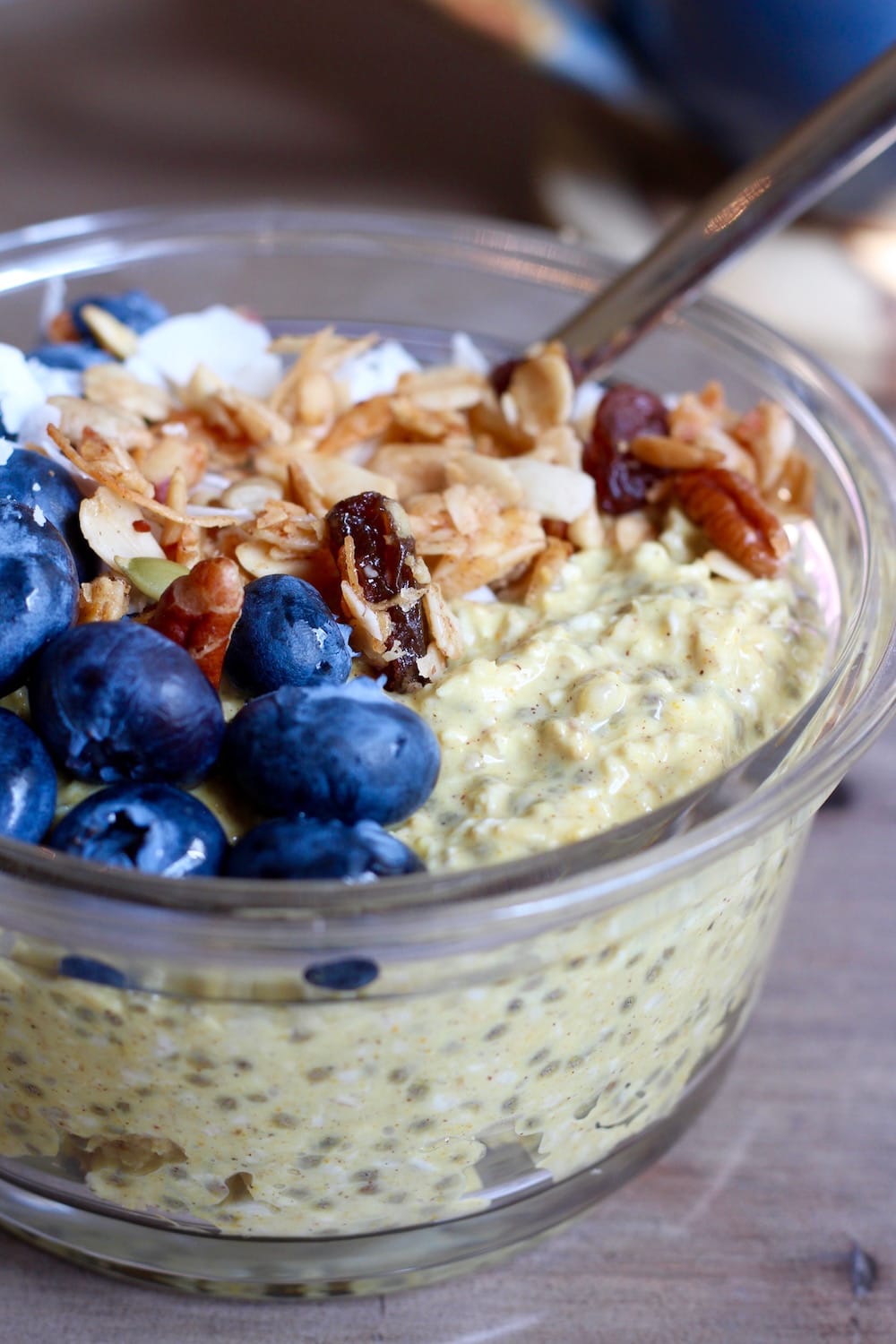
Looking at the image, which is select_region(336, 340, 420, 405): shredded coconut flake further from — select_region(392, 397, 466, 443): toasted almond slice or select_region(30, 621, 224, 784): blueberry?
select_region(30, 621, 224, 784): blueberry

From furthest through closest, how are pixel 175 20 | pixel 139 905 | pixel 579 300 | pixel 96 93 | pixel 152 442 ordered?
1. pixel 175 20
2. pixel 96 93
3. pixel 579 300
4. pixel 152 442
5. pixel 139 905

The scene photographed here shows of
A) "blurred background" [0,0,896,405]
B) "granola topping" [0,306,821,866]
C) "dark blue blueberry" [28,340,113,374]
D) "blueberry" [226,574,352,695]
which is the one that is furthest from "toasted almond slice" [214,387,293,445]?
"blurred background" [0,0,896,405]

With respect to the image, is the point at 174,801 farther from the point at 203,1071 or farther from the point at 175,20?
the point at 175,20

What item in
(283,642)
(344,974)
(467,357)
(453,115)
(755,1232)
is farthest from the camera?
(453,115)

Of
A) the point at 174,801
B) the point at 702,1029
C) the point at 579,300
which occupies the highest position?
the point at 579,300

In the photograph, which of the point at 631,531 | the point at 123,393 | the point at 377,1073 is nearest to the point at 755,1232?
the point at 377,1073

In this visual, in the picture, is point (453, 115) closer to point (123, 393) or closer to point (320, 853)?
point (123, 393)

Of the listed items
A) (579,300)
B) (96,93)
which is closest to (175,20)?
(96,93)
